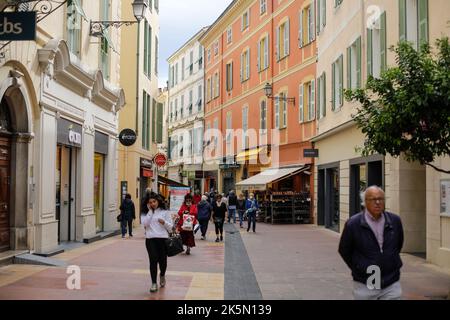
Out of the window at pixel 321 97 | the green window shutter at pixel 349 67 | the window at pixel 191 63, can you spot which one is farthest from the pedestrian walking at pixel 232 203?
the window at pixel 191 63

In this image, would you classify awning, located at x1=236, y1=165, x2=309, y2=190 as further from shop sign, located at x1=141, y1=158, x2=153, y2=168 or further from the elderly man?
the elderly man

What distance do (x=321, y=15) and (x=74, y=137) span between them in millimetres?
12819

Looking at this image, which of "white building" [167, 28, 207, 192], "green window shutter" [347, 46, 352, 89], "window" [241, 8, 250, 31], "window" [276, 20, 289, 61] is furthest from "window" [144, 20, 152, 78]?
"white building" [167, 28, 207, 192]

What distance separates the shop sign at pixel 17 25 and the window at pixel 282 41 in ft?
73.9

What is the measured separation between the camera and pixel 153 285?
9844 mm

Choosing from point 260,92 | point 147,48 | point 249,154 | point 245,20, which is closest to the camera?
point 147,48

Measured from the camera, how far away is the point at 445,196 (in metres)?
12.8

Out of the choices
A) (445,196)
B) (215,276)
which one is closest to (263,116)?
(445,196)

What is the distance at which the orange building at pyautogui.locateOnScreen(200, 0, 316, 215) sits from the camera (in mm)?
28812

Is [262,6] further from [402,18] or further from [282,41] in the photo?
[402,18]

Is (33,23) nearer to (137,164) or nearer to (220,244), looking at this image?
(220,244)

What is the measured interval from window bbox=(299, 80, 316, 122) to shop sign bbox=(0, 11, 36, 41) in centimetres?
1877

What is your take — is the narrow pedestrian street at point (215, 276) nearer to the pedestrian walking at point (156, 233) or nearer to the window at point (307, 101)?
the pedestrian walking at point (156, 233)
